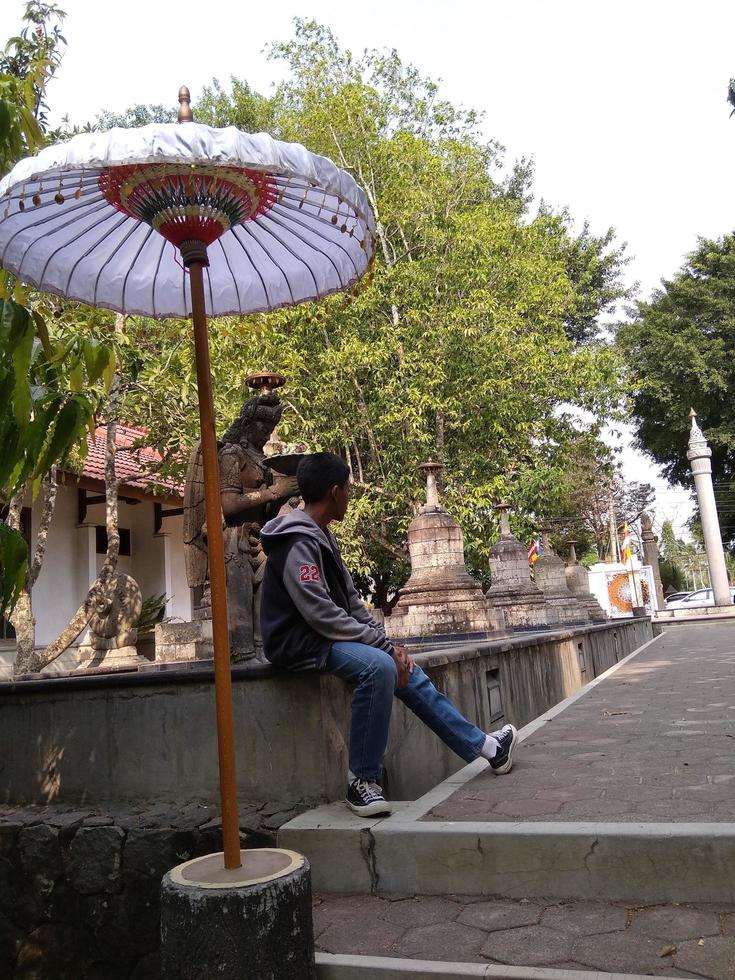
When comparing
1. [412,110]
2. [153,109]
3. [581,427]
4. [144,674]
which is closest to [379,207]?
[412,110]

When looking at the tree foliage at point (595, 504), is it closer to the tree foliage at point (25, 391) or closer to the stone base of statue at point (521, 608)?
the stone base of statue at point (521, 608)

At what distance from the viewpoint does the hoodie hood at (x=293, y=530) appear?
339 centimetres

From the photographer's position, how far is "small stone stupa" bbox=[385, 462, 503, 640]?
1174 cm

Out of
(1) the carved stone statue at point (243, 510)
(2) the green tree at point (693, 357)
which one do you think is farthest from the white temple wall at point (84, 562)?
(2) the green tree at point (693, 357)

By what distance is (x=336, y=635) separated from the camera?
129 inches

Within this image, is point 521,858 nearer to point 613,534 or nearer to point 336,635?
point 336,635

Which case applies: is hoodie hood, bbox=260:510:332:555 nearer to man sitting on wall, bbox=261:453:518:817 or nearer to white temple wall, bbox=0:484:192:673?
man sitting on wall, bbox=261:453:518:817

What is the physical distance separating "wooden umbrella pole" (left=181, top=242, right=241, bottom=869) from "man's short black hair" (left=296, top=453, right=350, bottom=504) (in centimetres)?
94

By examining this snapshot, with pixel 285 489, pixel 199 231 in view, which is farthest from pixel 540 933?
pixel 285 489

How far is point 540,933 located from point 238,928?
1037 mm

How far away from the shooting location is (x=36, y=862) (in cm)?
369

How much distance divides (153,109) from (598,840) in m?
31.2

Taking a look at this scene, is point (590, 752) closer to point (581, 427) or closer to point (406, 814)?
point (406, 814)

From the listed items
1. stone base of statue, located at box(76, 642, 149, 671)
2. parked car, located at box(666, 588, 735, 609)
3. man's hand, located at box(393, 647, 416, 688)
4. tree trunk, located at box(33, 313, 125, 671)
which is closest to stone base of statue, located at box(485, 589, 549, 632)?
tree trunk, located at box(33, 313, 125, 671)
